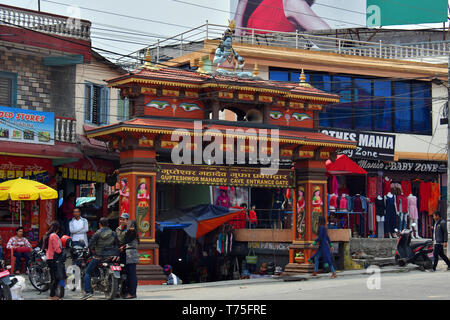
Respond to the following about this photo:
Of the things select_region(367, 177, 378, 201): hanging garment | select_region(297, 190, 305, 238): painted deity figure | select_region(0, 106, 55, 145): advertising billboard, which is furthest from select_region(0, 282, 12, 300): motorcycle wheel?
select_region(367, 177, 378, 201): hanging garment

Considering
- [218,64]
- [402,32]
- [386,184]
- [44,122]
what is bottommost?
[386,184]

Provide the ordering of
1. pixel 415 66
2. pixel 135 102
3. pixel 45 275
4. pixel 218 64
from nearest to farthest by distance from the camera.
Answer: pixel 45 275 → pixel 135 102 → pixel 218 64 → pixel 415 66

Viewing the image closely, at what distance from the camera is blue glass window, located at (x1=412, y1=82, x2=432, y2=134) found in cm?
3338

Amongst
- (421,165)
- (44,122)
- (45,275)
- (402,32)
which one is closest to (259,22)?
(402,32)

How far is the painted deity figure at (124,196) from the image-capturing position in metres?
20.6

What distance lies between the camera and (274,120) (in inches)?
907

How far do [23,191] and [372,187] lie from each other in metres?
14.9

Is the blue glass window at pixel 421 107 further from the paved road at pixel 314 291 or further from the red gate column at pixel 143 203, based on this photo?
the red gate column at pixel 143 203

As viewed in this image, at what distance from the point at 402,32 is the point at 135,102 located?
71.3 ft

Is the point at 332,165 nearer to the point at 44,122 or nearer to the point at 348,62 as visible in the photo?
the point at 348,62

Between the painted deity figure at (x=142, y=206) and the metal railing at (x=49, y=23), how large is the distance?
7.07m

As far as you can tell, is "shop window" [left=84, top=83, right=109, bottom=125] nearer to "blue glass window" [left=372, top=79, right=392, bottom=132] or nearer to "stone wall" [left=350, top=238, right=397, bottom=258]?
"stone wall" [left=350, top=238, right=397, bottom=258]

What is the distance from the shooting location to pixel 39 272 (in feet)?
59.5

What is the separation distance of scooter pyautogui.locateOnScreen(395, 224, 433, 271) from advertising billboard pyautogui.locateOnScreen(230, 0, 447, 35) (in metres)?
15.1
